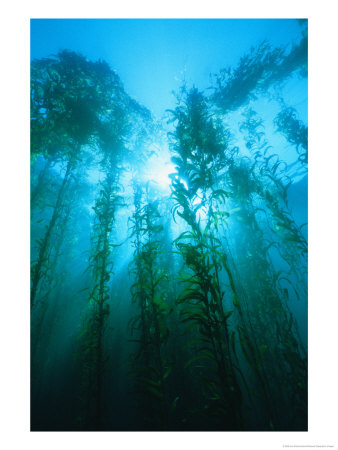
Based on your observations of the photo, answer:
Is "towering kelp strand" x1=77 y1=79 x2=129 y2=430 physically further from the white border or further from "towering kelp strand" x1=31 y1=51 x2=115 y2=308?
the white border

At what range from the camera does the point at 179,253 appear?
1.66m

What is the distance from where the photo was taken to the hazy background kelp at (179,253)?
1.70m

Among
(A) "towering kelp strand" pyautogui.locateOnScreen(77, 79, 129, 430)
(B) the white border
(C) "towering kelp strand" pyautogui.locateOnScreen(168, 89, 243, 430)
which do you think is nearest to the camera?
(C) "towering kelp strand" pyautogui.locateOnScreen(168, 89, 243, 430)

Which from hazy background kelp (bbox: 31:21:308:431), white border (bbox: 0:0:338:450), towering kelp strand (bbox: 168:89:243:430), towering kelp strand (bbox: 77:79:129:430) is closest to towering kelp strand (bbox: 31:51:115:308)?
hazy background kelp (bbox: 31:21:308:431)

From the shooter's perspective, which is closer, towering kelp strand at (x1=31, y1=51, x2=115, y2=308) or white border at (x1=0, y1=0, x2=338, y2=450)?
white border at (x1=0, y1=0, x2=338, y2=450)

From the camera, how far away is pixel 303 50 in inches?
191

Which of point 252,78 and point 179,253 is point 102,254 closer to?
point 179,253

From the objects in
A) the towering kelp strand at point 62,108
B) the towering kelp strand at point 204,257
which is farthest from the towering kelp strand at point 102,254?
the towering kelp strand at point 204,257

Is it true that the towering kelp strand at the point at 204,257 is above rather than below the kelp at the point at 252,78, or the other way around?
below

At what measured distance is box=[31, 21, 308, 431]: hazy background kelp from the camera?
5.58 ft

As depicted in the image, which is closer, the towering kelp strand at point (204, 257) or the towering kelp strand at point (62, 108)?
the towering kelp strand at point (204, 257)
